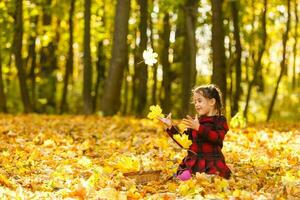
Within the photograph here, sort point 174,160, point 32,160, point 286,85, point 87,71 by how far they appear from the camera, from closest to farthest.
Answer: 1. point 32,160
2. point 174,160
3. point 87,71
4. point 286,85

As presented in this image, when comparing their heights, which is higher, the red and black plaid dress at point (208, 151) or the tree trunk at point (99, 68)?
the tree trunk at point (99, 68)

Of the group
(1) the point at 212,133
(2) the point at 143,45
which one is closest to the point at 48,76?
(2) the point at 143,45

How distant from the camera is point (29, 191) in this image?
18.4 feet

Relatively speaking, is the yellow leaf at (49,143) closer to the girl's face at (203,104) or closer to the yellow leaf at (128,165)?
the yellow leaf at (128,165)

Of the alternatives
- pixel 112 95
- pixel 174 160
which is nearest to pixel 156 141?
pixel 174 160

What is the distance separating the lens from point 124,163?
659cm

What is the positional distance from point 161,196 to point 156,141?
3870 mm

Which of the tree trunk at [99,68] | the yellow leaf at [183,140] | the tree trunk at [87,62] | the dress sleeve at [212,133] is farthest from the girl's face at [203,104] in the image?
the tree trunk at [99,68]

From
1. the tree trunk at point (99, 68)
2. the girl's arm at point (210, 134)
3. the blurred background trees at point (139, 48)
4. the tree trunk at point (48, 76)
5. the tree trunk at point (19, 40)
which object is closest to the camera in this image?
the girl's arm at point (210, 134)

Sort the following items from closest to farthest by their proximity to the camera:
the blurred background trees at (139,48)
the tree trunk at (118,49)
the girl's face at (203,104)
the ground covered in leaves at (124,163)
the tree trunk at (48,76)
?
the ground covered in leaves at (124,163)
the girl's face at (203,104)
the tree trunk at (118,49)
the blurred background trees at (139,48)
the tree trunk at (48,76)

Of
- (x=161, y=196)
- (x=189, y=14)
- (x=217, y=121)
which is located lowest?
(x=161, y=196)

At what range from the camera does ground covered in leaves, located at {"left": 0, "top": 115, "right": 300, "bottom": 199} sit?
18.3 ft

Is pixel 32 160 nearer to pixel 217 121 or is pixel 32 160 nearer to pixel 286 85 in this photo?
pixel 217 121

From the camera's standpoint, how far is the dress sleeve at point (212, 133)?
6.19 meters
